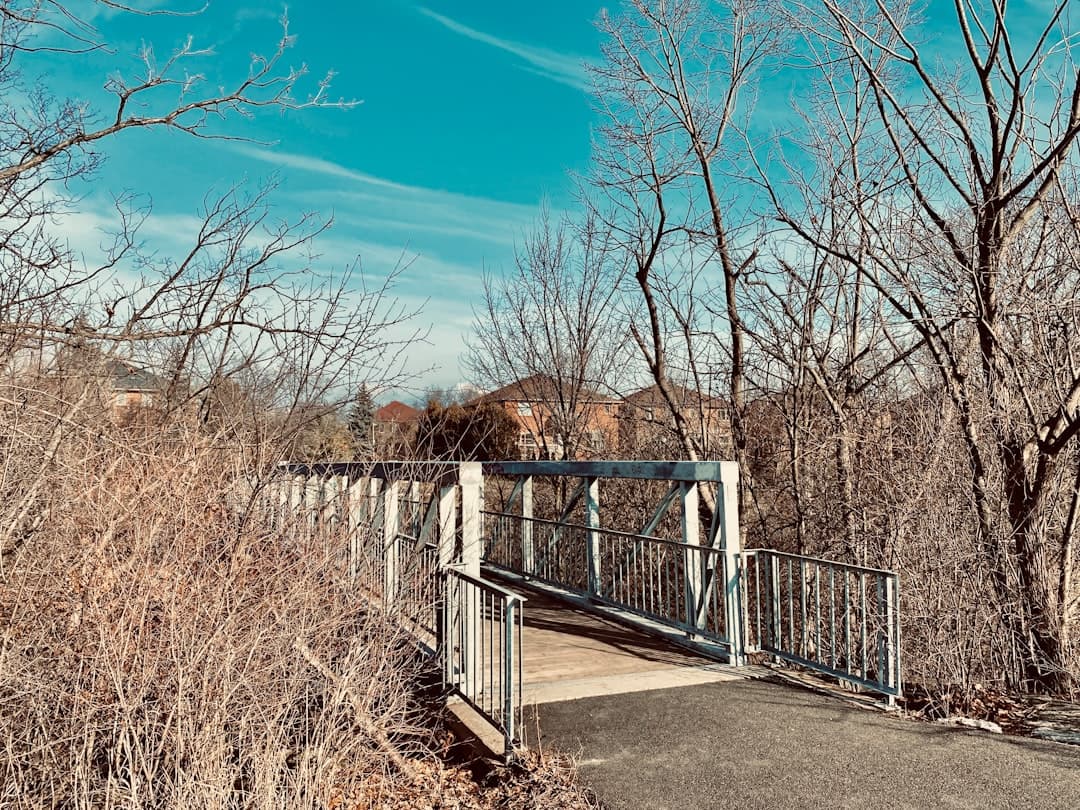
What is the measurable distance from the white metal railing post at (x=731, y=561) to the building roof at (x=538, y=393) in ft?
35.2

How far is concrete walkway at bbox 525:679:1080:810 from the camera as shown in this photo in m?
4.26

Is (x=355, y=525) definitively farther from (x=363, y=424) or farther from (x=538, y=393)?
(x=538, y=393)

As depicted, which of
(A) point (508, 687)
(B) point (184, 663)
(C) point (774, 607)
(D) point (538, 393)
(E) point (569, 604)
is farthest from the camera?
(D) point (538, 393)

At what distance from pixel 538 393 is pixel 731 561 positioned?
12.7 metres

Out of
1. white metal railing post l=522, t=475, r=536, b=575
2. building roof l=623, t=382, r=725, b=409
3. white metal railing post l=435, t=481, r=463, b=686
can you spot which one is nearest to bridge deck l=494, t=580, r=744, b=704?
white metal railing post l=435, t=481, r=463, b=686

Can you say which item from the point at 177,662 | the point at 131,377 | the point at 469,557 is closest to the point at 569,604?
the point at 469,557

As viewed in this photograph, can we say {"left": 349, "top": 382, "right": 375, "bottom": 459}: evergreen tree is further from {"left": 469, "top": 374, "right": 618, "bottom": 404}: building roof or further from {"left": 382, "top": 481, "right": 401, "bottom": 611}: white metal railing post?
{"left": 469, "top": 374, "right": 618, "bottom": 404}: building roof

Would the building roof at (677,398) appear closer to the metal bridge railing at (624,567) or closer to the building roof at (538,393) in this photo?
the building roof at (538,393)

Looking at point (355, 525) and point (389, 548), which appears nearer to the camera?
point (355, 525)

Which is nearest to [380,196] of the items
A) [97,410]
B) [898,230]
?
[97,410]

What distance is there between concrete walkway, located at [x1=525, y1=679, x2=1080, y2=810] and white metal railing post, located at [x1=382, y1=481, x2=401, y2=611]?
156 centimetres

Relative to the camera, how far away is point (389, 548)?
6957 mm

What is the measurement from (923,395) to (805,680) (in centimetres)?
450

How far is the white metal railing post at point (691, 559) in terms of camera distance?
724cm
